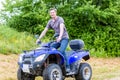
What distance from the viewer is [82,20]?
18.8 m

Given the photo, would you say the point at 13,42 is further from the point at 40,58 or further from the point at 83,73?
the point at 40,58

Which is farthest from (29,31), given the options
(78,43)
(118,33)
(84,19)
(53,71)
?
(53,71)

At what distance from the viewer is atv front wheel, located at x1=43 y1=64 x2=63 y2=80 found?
9.29m

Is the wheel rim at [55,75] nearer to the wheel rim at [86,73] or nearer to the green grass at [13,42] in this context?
the wheel rim at [86,73]

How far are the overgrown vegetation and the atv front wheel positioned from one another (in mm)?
8644

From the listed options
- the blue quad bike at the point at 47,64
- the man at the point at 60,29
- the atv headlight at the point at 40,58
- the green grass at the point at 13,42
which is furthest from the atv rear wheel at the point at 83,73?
the green grass at the point at 13,42

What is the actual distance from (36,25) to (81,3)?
2458 mm

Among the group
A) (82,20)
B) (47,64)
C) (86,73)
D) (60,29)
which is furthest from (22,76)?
(82,20)

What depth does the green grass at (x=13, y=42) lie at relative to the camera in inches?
560

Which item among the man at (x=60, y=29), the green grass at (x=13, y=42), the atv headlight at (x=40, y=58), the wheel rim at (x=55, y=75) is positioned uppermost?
the green grass at (x=13, y=42)

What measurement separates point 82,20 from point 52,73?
9.61 m

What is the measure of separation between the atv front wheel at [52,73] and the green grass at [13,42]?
4696 millimetres

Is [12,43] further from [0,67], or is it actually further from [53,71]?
[53,71]

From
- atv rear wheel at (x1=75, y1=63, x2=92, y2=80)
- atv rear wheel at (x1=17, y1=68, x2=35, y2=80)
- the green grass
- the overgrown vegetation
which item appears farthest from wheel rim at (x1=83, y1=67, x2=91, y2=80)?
the overgrown vegetation
